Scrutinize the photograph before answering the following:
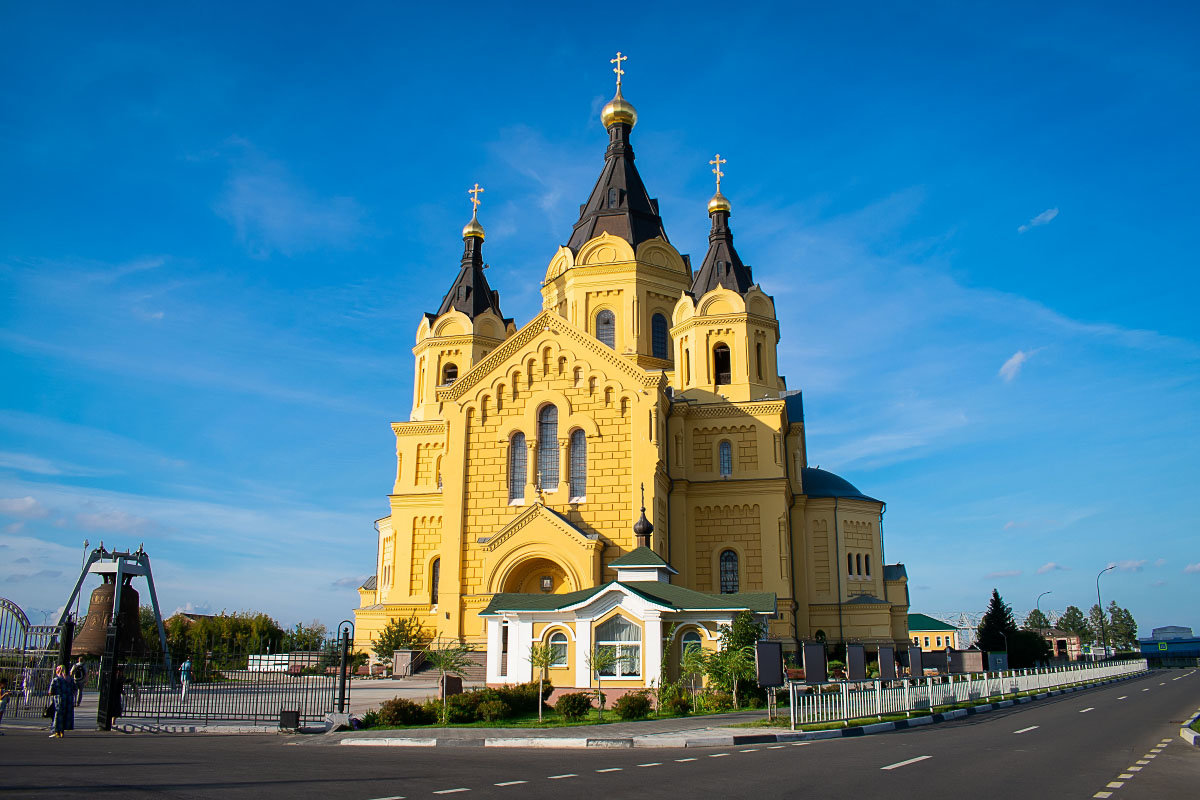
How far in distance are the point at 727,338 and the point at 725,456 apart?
503 centimetres

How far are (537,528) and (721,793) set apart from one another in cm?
2121

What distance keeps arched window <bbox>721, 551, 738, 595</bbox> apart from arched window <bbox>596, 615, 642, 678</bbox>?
44.9 feet

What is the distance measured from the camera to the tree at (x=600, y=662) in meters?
19.5

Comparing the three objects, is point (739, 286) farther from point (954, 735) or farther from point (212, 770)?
point (212, 770)

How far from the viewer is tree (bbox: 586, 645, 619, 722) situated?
63.9 feet

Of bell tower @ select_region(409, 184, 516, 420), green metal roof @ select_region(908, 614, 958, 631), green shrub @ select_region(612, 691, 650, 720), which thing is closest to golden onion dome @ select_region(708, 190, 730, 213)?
bell tower @ select_region(409, 184, 516, 420)

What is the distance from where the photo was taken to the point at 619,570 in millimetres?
27703

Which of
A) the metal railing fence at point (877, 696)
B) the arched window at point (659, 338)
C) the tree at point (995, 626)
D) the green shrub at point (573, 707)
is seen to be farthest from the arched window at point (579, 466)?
the tree at point (995, 626)

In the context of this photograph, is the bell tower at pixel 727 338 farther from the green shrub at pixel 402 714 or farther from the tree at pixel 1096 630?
the tree at pixel 1096 630

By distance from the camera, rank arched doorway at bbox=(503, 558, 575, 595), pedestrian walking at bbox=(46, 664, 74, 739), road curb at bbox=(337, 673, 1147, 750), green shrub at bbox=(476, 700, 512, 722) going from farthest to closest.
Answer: arched doorway at bbox=(503, 558, 575, 595), green shrub at bbox=(476, 700, 512, 722), pedestrian walking at bbox=(46, 664, 74, 739), road curb at bbox=(337, 673, 1147, 750)

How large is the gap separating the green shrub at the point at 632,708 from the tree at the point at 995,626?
37935 millimetres

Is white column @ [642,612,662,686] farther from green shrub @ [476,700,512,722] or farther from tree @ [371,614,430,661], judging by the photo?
tree @ [371,614,430,661]

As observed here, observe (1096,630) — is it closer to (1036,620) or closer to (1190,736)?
(1036,620)

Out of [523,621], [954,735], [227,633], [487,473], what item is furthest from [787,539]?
[227,633]
